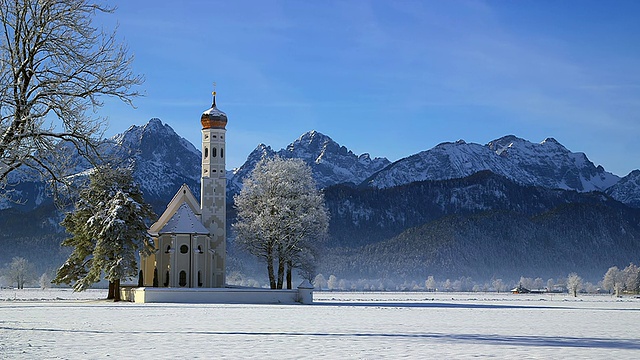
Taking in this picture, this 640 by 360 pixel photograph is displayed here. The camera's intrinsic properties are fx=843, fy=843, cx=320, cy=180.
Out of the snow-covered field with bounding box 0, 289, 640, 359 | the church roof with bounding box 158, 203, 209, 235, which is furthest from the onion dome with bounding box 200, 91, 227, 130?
the snow-covered field with bounding box 0, 289, 640, 359

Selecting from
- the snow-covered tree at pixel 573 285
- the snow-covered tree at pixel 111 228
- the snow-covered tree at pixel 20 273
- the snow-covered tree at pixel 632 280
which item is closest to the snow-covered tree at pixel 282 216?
the snow-covered tree at pixel 111 228

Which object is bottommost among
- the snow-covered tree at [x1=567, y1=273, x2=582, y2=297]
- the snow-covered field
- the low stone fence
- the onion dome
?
the snow-covered field

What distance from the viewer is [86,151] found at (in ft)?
90.9

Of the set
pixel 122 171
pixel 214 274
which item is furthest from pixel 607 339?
pixel 214 274

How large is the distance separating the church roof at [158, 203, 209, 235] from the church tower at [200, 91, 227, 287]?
1.80 meters

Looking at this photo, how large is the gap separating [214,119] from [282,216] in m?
14.8

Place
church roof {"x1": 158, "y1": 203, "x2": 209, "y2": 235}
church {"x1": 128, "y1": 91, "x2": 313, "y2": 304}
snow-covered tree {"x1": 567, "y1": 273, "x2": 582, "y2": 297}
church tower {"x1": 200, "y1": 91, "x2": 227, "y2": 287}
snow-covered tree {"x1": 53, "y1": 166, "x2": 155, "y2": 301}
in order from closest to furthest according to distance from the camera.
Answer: snow-covered tree {"x1": 53, "y1": 166, "x2": 155, "y2": 301} < church {"x1": 128, "y1": 91, "x2": 313, "y2": 304} < church roof {"x1": 158, "y1": 203, "x2": 209, "y2": 235} < church tower {"x1": 200, "y1": 91, "x2": 227, "y2": 287} < snow-covered tree {"x1": 567, "y1": 273, "x2": 582, "y2": 297}

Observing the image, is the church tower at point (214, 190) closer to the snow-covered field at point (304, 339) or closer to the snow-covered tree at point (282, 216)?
the snow-covered tree at point (282, 216)

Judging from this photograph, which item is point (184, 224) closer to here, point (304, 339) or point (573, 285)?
point (304, 339)

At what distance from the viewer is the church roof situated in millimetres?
70312

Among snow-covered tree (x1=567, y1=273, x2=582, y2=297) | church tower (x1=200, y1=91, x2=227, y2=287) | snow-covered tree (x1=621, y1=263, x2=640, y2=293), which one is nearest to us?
church tower (x1=200, y1=91, x2=227, y2=287)

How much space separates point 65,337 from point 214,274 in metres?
47.9

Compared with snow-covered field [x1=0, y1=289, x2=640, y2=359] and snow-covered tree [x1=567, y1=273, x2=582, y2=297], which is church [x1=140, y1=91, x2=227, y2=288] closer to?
snow-covered field [x1=0, y1=289, x2=640, y2=359]

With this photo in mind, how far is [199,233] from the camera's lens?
70750mm
